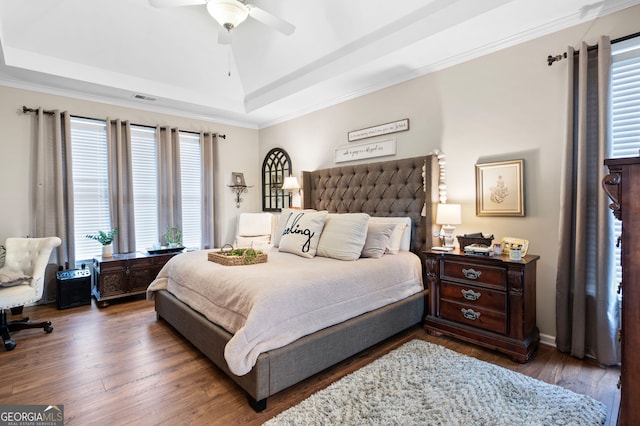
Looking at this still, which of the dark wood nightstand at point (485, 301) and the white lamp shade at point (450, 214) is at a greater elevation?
the white lamp shade at point (450, 214)

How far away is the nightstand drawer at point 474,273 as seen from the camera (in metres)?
2.39

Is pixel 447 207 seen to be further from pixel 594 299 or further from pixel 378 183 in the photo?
pixel 594 299

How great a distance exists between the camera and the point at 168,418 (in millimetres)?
1717

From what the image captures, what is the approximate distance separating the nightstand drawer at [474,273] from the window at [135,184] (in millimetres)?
3731

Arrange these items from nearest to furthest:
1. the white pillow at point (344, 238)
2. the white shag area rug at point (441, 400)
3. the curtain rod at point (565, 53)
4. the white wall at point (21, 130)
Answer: the white shag area rug at point (441, 400) < the curtain rod at point (565, 53) < the white pillow at point (344, 238) < the white wall at point (21, 130)

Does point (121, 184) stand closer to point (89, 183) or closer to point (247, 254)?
point (89, 183)

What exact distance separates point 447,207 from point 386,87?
1.67 meters

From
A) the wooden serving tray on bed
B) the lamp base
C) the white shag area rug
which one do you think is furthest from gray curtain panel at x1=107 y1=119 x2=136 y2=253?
the lamp base

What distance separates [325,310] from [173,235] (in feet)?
10.5

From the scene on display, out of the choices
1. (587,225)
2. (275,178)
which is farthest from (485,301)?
(275,178)

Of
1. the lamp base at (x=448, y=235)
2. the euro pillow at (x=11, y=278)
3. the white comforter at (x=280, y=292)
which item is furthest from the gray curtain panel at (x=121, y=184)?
the lamp base at (x=448, y=235)

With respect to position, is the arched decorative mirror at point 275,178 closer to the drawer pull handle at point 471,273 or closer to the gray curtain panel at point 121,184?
the gray curtain panel at point 121,184

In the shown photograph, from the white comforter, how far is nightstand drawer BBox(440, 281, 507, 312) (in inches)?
12.5

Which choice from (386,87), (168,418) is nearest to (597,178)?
(386,87)
